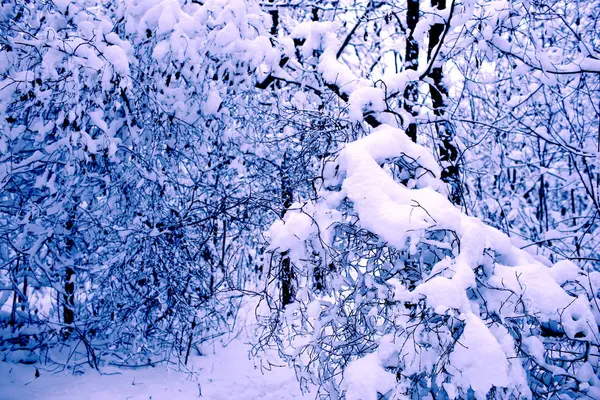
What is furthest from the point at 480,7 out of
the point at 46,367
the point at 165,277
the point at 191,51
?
the point at 46,367

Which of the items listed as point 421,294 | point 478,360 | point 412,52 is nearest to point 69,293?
point 421,294

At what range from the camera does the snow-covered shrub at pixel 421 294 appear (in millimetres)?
2320

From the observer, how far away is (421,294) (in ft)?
7.69

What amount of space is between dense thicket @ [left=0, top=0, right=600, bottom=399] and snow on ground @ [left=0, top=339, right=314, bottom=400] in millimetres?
246

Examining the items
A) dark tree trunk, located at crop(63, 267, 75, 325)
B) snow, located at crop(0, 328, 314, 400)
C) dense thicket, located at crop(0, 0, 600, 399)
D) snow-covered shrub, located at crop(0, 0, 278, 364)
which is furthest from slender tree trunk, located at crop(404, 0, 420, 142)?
dark tree trunk, located at crop(63, 267, 75, 325)

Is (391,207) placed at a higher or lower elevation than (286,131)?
lower

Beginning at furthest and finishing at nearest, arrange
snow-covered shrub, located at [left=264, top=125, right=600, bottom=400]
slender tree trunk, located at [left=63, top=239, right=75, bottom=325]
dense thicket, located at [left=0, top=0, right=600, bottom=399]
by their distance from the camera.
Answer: slender tree trunk, located at [left=63, top=239, right=75, bottom=325]
dense thicket, located at [left=0, top=0, right=600, bottom=399]
snow-covered shrub, located at [left=264, top=125, right=600, bottom=400]

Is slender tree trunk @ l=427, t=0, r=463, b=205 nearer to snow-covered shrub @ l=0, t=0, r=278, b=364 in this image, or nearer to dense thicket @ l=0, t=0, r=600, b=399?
dense thicket @ l=0, t=0, r=600, b=399

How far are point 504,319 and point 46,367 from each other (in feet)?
15.2

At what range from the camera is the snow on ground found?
172 inches

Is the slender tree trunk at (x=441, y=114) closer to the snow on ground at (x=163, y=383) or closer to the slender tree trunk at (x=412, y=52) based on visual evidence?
the slender tree trunk at (x=412, y=52)

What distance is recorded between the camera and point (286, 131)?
6.79 m

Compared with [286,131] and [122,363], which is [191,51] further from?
[122,363]

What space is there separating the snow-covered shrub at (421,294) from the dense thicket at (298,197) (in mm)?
14
